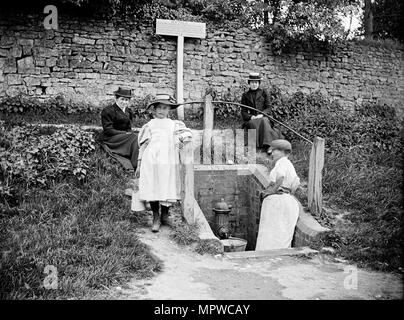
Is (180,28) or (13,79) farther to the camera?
(180,28)

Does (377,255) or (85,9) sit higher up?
(85,9)

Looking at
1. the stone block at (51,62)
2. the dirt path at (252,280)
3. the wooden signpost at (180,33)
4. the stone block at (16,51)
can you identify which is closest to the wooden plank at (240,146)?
the wooden signpost at (180,33)

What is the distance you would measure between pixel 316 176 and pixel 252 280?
247 cm

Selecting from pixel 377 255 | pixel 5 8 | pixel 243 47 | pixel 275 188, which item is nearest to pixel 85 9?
pixel 5 8

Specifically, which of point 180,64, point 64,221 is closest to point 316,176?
point 64,221

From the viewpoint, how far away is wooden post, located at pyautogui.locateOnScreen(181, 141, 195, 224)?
5.79 metres

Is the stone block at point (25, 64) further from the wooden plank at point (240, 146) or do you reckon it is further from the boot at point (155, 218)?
the boot at point (155, 218)

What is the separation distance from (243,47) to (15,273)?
32.1 ft

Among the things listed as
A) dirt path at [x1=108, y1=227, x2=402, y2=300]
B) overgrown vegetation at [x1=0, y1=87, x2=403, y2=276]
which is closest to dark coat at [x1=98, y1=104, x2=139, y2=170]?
overgrown vegetation at [x1=0, y1=87, x2=403, y2=276]

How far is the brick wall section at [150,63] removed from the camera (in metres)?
10.3

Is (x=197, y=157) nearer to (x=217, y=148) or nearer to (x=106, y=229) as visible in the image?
(x=217, y=148)

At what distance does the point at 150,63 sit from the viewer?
11.2m
